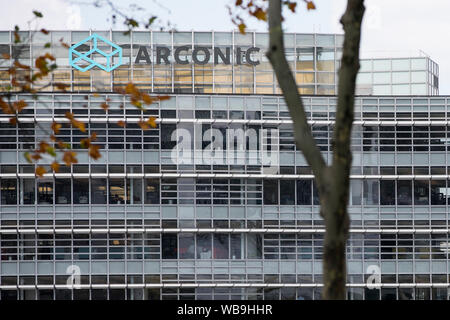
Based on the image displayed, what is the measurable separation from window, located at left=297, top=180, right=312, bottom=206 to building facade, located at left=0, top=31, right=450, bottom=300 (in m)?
0.06

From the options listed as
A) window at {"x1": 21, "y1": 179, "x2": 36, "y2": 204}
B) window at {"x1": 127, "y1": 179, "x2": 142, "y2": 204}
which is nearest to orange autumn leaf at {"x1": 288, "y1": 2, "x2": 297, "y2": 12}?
window at {"x1": 127, "y1": 179, "x2": 142, "y2": 204}

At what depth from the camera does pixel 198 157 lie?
42312 mm

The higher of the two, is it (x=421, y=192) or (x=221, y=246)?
(x=421, y=192)

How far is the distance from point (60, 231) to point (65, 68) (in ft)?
31.7

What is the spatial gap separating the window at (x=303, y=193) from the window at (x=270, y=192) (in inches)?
44.6

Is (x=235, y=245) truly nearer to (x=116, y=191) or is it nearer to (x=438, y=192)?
(x=116, y=191)

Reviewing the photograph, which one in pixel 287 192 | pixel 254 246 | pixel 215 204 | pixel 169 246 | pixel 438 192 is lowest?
pixel 254 246

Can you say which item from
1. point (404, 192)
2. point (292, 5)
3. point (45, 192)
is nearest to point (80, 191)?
point (45, 192)

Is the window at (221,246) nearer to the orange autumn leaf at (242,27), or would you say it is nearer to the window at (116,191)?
the window at (116,191)

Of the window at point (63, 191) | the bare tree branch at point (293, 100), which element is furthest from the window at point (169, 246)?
the bare tree branch at point (293, 100)

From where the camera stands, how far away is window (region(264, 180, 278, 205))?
42.8m

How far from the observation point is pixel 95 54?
4675 cm

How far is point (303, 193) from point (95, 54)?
527 inches
